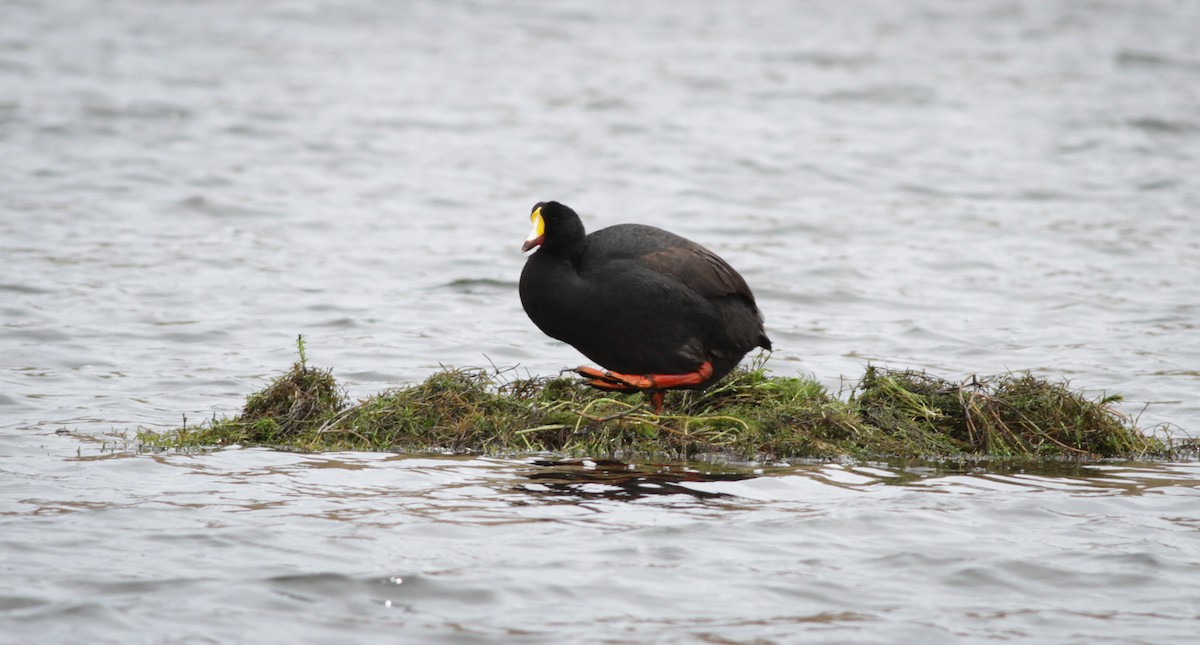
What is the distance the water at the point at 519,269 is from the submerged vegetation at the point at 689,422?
282 mm

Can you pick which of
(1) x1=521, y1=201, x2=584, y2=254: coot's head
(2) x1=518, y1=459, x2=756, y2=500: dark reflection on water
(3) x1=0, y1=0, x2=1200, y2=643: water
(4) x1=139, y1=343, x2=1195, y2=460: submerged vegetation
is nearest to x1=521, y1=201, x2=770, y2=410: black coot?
(1) x1=521, y1=201, x2=584, y2=254: coot's head

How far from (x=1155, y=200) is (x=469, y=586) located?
15830 millimetres

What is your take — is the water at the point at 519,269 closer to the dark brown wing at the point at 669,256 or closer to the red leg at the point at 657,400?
the red leg at the point at 657,400

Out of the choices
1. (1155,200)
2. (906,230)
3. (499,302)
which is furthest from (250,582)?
(1155,200)

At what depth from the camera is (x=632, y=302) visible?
7816mm

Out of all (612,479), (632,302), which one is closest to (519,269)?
(632,302)

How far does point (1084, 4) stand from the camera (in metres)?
33.1

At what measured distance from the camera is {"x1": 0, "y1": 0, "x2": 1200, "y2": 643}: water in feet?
19.2

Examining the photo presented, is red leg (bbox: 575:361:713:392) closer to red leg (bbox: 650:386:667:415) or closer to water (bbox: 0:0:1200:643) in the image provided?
red leg (bbox: 650:386:667:415)

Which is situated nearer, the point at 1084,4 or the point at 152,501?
the point at 152,501

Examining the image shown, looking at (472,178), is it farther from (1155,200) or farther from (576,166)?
(1155,200)

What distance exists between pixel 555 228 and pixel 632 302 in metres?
0.61

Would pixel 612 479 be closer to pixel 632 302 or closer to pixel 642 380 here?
pixel 642 380

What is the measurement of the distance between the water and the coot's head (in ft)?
4.27
